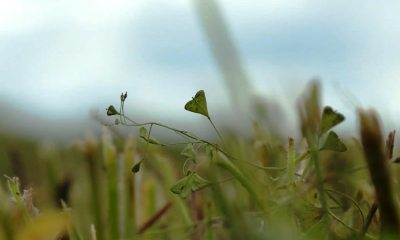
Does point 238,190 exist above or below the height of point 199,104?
below

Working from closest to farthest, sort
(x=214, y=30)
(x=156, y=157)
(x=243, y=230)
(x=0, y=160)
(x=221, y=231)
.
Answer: (x=243, y=230) < (x=214, y=30) < (x=221, y=231) < (x=156, y=157) < (x=0, y=160)

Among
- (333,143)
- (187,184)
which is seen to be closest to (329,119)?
(333,143)

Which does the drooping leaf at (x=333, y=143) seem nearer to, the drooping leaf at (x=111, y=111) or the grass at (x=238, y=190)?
the grass at (x=238, y=190)

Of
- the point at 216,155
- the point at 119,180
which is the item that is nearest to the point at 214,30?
the point at 216,155

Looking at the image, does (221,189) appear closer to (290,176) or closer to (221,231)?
(290,176)

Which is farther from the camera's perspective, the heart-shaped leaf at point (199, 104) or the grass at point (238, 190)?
the heart-shaped leaf at point (199, 104)

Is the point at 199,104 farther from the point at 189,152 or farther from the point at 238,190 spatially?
the point at 238,190

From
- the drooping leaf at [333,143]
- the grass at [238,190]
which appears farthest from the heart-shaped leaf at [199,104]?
the drooping leaf at [333,143]
